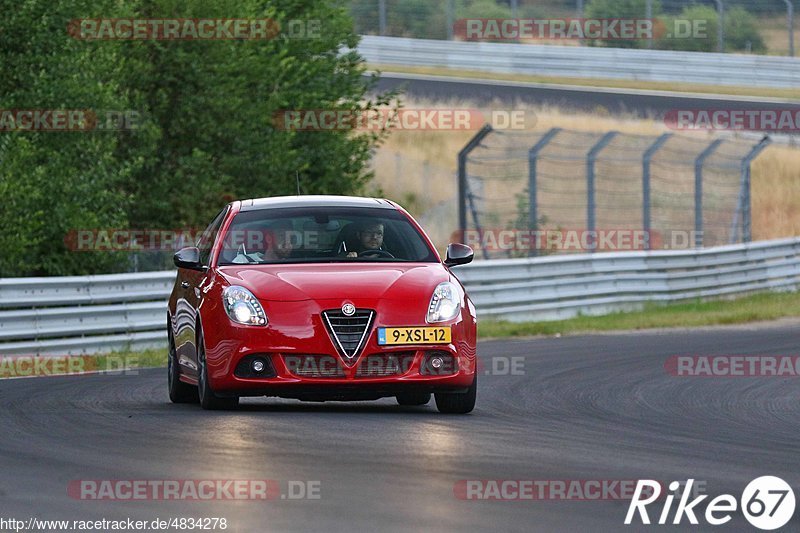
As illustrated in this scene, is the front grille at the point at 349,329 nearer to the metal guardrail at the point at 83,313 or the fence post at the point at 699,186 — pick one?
the metal guardrail at the point at 83,313

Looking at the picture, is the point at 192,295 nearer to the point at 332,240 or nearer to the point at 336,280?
the point at 332,240

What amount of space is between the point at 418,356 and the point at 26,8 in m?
13.6

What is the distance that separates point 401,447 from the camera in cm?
884

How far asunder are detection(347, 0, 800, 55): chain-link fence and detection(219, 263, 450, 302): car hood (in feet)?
108

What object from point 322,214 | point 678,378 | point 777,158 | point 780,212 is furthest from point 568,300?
point 777,158

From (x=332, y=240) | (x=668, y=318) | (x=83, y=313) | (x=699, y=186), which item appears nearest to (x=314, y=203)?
(x=332, y=240)

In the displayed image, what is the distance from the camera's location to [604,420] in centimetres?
1071

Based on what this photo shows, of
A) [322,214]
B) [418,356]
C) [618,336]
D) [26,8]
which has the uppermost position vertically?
[26,8]

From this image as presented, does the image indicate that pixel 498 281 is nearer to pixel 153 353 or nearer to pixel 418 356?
pixel 153 353

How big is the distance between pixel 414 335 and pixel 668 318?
12.9 metres

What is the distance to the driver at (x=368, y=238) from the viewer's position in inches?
448

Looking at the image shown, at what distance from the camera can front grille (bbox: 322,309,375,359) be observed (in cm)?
1034

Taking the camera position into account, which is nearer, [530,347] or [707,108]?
[530,347]

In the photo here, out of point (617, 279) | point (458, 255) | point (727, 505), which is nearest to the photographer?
point (727, 505)
